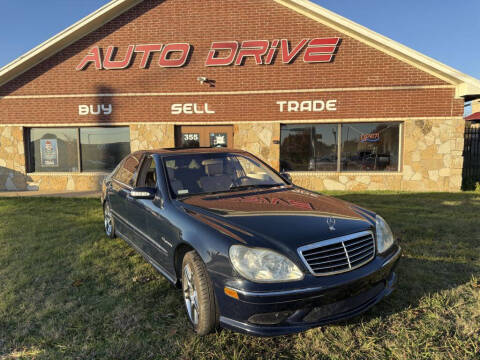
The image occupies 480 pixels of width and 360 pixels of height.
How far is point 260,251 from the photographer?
2174 millimetres

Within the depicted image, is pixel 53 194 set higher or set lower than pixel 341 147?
lower

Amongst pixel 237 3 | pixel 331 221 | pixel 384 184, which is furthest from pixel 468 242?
pixel 237 3

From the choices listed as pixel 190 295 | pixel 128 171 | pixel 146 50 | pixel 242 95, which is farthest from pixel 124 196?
pixel 146 50

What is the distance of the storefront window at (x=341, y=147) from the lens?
31.7 feet

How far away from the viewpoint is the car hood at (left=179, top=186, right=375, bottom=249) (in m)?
2.28

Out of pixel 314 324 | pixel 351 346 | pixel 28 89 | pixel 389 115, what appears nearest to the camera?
pixel 314 324

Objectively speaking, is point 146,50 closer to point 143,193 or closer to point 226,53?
point 226,53

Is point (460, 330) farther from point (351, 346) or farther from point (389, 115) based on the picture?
point (389, 115)

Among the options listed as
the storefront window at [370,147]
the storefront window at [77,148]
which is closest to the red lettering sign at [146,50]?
the storefront window at [77,148]

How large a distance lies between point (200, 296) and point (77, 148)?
9908 millimetres

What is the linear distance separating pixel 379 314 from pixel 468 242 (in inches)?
117

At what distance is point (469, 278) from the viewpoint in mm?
3490

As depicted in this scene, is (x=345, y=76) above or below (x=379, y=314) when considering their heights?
above

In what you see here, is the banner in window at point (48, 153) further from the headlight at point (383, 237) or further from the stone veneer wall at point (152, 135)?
the headlight at point (383, 237)
